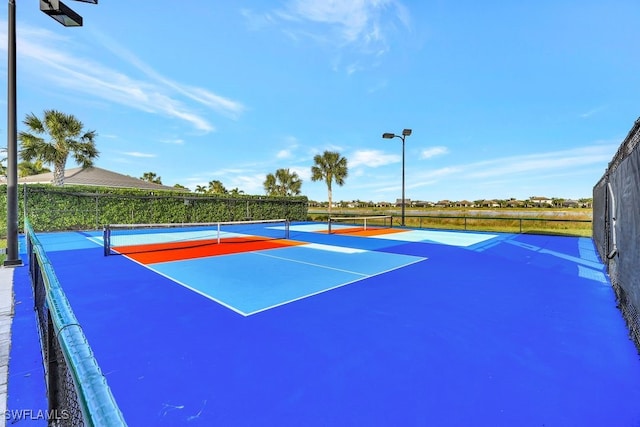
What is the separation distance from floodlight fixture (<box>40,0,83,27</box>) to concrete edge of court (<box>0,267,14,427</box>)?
556 centimetres

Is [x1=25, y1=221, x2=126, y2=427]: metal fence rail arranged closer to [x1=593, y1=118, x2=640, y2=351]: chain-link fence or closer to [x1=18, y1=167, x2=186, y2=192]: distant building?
[x1=593, y1=118, x2=640, y2=351]: chain-link fence

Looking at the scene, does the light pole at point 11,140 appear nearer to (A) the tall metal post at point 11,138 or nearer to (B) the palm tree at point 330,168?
(A) the tall metal post at point 11,138

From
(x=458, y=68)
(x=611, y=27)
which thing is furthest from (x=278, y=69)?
(x=611, y=27)

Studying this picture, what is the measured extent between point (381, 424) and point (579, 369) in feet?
7.39

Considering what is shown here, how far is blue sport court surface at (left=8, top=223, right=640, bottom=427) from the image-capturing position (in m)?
2.42

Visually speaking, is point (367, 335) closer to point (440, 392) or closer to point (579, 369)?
point (440, 392)

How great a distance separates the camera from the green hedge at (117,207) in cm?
1625

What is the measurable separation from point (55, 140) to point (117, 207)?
6732 millimetres

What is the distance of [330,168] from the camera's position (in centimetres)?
4262

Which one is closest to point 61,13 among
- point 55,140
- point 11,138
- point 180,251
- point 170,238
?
point 11,138

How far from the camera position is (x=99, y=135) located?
21.9 metres

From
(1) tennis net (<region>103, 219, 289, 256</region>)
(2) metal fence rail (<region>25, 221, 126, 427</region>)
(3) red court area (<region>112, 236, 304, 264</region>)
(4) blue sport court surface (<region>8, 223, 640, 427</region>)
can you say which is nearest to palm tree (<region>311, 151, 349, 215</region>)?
(1) tennis net (<region>103, 219, 289, 256</region>)

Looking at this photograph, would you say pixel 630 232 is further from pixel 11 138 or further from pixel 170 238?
pixel 170 238

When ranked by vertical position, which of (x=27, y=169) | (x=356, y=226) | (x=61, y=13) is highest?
(x=27, y=169)
